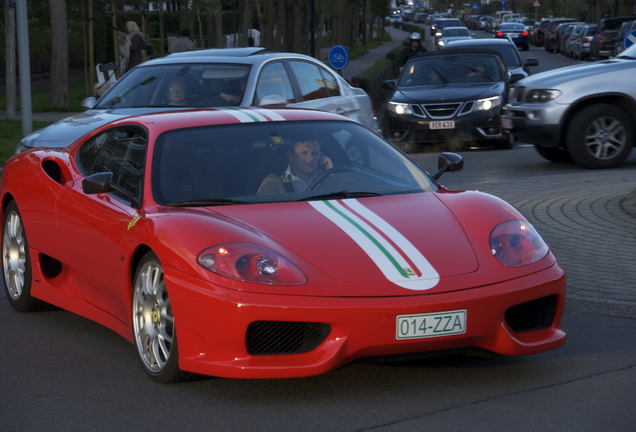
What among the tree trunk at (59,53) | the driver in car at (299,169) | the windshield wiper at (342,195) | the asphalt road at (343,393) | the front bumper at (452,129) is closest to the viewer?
the asphalt road at (343,393)

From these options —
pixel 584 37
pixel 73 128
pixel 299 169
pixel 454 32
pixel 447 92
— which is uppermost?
pixel 299 169

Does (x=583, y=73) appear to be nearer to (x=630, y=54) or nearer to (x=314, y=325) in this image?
(x=630, y=54)

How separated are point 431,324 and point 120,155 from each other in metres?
2.38

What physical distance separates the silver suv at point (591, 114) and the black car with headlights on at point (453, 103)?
8.09 ft

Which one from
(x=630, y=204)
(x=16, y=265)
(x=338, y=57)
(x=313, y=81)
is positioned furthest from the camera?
(x=338, y=57)

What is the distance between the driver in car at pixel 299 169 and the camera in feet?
19.4

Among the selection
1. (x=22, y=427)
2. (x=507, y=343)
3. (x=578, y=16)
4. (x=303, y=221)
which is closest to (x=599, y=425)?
(x=507, y=343)

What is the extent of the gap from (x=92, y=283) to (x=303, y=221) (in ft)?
4.69

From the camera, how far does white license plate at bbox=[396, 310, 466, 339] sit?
484 cm

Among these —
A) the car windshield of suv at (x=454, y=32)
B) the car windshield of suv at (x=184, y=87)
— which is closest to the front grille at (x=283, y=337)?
the car windshield of suv at (x=184, y=87)

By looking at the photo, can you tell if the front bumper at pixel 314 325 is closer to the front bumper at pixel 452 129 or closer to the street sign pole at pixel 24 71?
the front bumper at pixel 452 129

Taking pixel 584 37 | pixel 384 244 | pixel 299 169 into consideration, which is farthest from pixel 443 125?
pixel 584 37

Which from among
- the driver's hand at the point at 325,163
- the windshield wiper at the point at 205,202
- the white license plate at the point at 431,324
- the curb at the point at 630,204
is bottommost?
the curb at the point at 630,204

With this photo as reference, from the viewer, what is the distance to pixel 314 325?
489 cm
